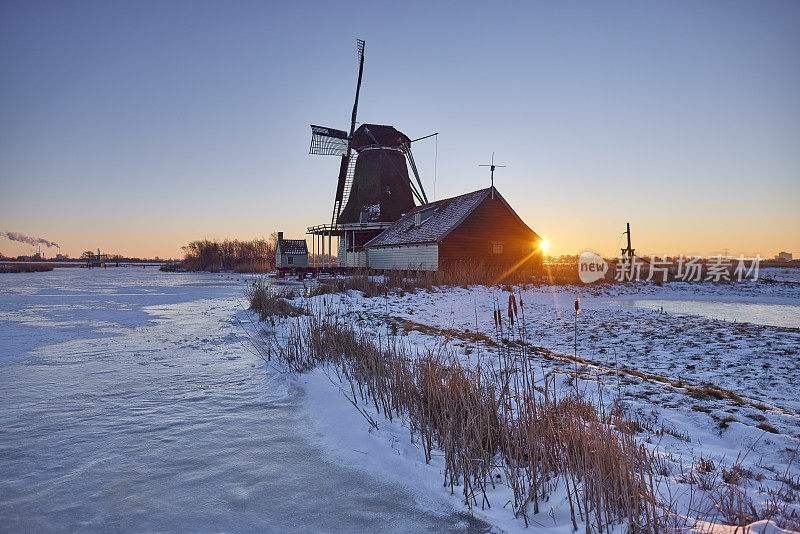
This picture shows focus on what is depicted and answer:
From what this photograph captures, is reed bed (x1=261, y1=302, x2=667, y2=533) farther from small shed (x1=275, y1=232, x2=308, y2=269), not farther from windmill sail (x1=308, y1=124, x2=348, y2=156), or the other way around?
small shed (x1=275, y1=232, x2=308, y2=269)

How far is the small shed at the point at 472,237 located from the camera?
2609 centimetres

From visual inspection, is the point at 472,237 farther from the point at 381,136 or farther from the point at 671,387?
the point at 671,387

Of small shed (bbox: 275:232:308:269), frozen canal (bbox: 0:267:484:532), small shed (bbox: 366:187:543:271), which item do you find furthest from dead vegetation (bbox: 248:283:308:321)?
small shed (bbox: 275:232:308:269)

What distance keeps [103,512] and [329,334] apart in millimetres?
5262

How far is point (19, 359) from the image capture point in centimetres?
869

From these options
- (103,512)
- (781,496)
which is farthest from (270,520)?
(781,496)

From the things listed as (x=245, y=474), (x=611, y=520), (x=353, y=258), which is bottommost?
(x=245, y=474)

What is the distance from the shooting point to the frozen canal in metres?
3.17

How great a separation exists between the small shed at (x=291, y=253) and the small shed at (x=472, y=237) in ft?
84.9

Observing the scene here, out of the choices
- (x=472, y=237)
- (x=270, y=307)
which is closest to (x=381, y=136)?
(x=472, y=237)

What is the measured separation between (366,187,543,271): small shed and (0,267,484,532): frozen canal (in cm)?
1873

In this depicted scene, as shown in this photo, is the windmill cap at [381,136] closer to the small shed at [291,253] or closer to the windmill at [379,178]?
the windmill at [379,178]

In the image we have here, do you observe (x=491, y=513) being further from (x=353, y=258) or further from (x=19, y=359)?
(x=353, y=258)

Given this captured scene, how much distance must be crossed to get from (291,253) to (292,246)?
1150 millimetres
